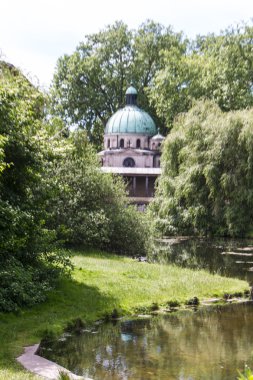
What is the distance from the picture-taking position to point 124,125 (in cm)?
8100

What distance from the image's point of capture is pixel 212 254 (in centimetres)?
3356

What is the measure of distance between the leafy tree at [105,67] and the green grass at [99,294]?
5521cm

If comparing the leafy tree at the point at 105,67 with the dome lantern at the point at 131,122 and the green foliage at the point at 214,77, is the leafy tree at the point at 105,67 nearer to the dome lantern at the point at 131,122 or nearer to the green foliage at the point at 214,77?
the dome lantern at the point at 131,122

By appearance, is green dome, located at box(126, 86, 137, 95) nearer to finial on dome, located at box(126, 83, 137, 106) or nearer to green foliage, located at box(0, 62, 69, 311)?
finial on dome, located at box(126, 83, 137, 106)

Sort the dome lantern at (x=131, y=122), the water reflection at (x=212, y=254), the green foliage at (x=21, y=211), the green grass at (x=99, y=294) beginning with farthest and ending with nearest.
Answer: the dome lantern at (x=131, y=122) → the water reflection at (x=212, y=254) → the green foliage at (x=21, y=211) → the green grass at (x=99, y=294)

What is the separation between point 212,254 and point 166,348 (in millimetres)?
20183

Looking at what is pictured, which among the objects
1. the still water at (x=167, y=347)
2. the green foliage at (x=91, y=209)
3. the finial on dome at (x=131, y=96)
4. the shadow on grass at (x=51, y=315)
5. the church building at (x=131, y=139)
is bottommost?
the still water at (x=167, y=347)

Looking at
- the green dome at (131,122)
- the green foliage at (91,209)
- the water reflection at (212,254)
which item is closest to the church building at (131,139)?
the green dome at (131,122)

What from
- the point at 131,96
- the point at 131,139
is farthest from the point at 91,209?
the point at 131,139

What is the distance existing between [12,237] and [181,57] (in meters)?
53.1

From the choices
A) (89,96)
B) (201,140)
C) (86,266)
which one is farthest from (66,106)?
(86,266)

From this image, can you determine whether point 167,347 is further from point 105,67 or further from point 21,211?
point 105,67

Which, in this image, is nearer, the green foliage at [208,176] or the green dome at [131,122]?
the green foliage at [208,176]

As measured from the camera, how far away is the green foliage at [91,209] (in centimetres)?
2842
